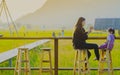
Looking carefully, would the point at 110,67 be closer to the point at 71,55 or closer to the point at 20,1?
the point at 71,55

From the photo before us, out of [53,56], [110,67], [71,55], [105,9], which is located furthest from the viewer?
[105,9]

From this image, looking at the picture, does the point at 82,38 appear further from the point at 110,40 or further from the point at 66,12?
the point at 66,12

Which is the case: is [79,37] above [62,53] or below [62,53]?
above

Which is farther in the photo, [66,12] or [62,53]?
[66,12]

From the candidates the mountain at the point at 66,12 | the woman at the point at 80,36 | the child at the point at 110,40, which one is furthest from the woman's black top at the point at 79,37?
the mountain at the point at 66,12

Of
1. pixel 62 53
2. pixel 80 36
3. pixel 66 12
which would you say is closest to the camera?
pixel 80 36

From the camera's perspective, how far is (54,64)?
596cm

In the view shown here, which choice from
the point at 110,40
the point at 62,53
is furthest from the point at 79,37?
the point at 62,53

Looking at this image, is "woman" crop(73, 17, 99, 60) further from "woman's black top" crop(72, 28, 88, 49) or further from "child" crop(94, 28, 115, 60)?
"child" crop(94, 28, 115, 60)

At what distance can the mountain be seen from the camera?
28.5 ft

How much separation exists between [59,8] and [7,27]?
1.91 m

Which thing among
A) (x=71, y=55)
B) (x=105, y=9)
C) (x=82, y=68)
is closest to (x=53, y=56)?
(x=82, y=68)

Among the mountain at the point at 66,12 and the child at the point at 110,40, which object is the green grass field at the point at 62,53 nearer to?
the mountain at the point at 66,12

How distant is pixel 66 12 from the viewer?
31.5 feet
